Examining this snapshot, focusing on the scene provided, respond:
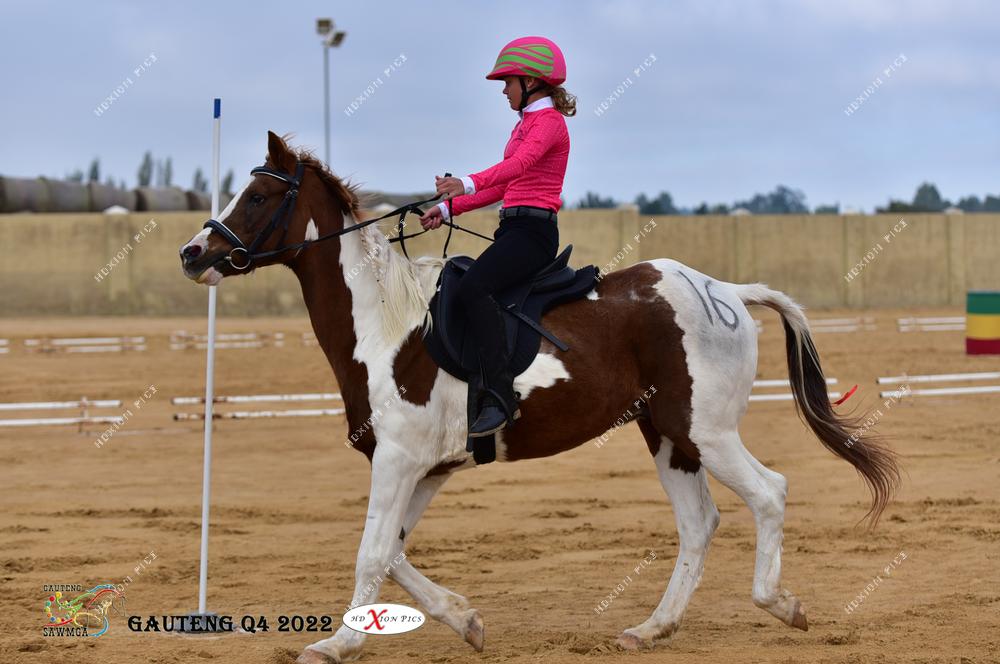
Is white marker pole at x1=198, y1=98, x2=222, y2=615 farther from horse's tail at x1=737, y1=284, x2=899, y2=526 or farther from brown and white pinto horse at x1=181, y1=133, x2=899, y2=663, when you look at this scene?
horse's tail at x1=737, y1=284, x2=899, y2=526

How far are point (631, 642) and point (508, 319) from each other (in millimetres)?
1765

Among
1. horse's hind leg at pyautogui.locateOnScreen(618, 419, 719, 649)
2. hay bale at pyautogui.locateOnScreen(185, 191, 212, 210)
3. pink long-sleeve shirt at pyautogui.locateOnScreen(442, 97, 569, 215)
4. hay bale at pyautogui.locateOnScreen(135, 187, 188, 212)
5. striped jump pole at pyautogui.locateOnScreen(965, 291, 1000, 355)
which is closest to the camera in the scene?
pink long-sleeve shirt at pyautogui.locateOnScreen(442, 97, 569, 215)

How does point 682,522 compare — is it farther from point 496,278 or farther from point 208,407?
point 208,407

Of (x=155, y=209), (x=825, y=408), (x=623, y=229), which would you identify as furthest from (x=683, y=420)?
(x=155, y=209)

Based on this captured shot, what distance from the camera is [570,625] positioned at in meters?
6.31

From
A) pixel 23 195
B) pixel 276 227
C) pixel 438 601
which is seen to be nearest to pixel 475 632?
pixel 438 601

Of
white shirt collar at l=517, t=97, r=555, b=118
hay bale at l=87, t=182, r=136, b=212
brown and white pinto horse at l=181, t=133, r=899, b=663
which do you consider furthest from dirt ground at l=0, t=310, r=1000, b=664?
hay bale at l=87, t=182, r=136, b=212

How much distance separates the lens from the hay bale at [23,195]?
116ft

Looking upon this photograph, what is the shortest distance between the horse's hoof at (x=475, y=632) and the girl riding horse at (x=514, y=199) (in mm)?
957

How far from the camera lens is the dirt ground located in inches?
233

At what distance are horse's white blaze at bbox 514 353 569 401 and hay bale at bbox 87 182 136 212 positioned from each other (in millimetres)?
34725

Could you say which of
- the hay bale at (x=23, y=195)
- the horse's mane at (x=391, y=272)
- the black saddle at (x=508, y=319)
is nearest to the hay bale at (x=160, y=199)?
the hay bale at (x=23, y=195)

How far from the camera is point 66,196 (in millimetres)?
37250

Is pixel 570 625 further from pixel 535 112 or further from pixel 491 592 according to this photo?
pixel 535 112
